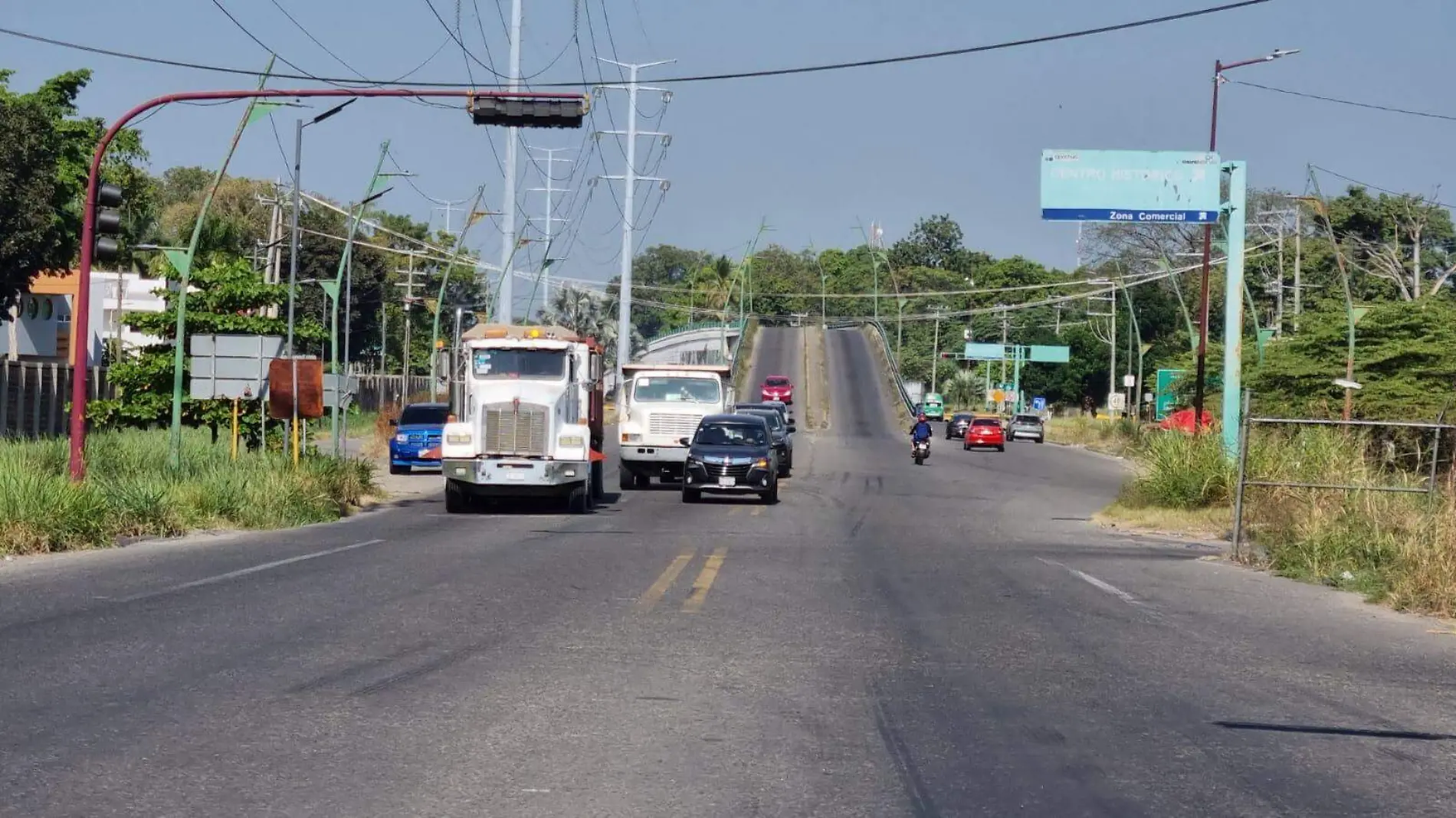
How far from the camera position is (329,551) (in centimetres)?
1869

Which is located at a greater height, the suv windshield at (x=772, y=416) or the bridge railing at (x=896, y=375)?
the bridge railing at (x=896, y=375)

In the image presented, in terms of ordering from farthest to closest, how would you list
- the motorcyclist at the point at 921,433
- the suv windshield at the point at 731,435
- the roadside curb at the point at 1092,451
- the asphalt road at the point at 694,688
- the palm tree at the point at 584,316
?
the palm tree at the point at 584,316 < the roadside curb at the point at 1092,451 < the motorcyclist at the point at 921,433 < the suv windshield at the point at 731,435 < the asphalt road at the point at 694,688

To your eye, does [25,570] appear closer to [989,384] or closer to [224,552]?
[224,552]

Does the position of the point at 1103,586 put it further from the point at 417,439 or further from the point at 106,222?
the point at 417,439

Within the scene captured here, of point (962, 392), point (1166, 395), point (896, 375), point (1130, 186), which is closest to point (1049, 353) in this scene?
point (962, 392)

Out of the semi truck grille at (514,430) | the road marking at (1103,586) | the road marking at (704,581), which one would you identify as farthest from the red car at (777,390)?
the road marking at (1103,586)

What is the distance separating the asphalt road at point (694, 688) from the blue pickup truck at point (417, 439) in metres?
19.5

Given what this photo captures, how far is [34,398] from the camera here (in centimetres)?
4106

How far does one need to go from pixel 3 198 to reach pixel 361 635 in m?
33.5

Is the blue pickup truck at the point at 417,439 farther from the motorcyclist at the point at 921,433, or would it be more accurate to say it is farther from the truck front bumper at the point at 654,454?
the motorcyclist at the point at 921,433

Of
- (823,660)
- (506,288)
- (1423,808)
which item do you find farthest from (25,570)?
(506,288)

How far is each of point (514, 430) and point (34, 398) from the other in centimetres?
2078

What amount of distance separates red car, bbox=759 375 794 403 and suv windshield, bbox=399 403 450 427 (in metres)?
41.9

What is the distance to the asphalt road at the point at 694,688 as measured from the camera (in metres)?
7.18
